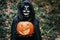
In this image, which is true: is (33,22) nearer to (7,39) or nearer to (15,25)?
(15,25)

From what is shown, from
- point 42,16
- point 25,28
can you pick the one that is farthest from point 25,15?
point 42,16

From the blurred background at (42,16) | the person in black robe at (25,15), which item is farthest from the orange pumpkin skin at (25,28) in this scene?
the blurred background at (42,16)

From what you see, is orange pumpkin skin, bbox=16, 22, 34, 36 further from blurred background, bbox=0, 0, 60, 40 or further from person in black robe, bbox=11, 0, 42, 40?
blurred background, bbox=0, 0, 60, 40

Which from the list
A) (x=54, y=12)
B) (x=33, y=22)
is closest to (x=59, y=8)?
(x=54, y=12)

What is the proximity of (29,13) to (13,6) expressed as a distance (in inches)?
134

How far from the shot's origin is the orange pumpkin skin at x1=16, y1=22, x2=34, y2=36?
16.8ft

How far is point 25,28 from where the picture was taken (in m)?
5.16

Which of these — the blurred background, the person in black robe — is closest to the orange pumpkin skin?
the person in black robe

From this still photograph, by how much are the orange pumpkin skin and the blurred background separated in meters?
2.32

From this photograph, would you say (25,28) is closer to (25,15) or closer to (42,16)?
(25,15)

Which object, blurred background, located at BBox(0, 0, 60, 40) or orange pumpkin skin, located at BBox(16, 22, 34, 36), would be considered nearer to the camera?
orange pumpkin skin, located at BBox(16, 22, 34, 36)

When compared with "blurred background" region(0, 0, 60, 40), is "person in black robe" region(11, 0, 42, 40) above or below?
above

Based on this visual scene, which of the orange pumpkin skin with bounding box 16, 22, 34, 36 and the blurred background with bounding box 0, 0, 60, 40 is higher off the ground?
the orange pumpkin skin with bounding box 16, 22, 34, 36

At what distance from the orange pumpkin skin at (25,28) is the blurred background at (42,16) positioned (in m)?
2.32
